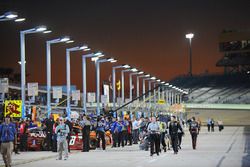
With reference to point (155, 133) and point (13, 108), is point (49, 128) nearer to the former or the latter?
point (13, 108)

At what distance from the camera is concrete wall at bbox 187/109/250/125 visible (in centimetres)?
12656

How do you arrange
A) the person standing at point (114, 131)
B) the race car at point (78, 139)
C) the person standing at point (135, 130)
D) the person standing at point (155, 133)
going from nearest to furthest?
the person standing at point (155, 133)
the race car at point (78, 139)
the person standing at point (114, 131)
the person standing at point (135, 130)

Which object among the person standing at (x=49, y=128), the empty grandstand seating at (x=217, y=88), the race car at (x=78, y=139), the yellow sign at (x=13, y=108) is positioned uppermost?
the empty grandstand seating at (x=217, y=88)

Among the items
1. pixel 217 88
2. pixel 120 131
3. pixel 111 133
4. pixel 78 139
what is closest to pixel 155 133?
pixel 78 139

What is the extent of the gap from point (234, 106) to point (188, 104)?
1111 cm

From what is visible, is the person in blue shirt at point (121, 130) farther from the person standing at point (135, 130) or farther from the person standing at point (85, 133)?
the person standing at point (85, 133)

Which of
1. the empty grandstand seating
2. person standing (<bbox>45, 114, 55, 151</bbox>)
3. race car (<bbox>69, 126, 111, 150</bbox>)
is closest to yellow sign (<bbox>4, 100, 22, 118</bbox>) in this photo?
person standing (<bbox>45, 114, 55, 151</bbox>)

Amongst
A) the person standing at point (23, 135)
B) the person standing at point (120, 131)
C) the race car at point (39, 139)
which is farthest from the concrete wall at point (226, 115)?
the person standing at point (23, 135)

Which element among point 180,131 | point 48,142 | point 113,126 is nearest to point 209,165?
point 180,131

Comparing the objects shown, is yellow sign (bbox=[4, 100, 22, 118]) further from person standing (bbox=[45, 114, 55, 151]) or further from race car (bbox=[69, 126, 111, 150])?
race car (bbox=[69, 126, 111, 150])

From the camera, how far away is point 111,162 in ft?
76.2

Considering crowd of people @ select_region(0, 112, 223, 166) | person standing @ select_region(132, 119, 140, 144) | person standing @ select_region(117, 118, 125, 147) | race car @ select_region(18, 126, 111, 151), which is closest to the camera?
crowd of people @ select_region(0, 112, 223, 166)

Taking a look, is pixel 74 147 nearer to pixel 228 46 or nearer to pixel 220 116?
pixel 220 116

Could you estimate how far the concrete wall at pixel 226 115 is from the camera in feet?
415
